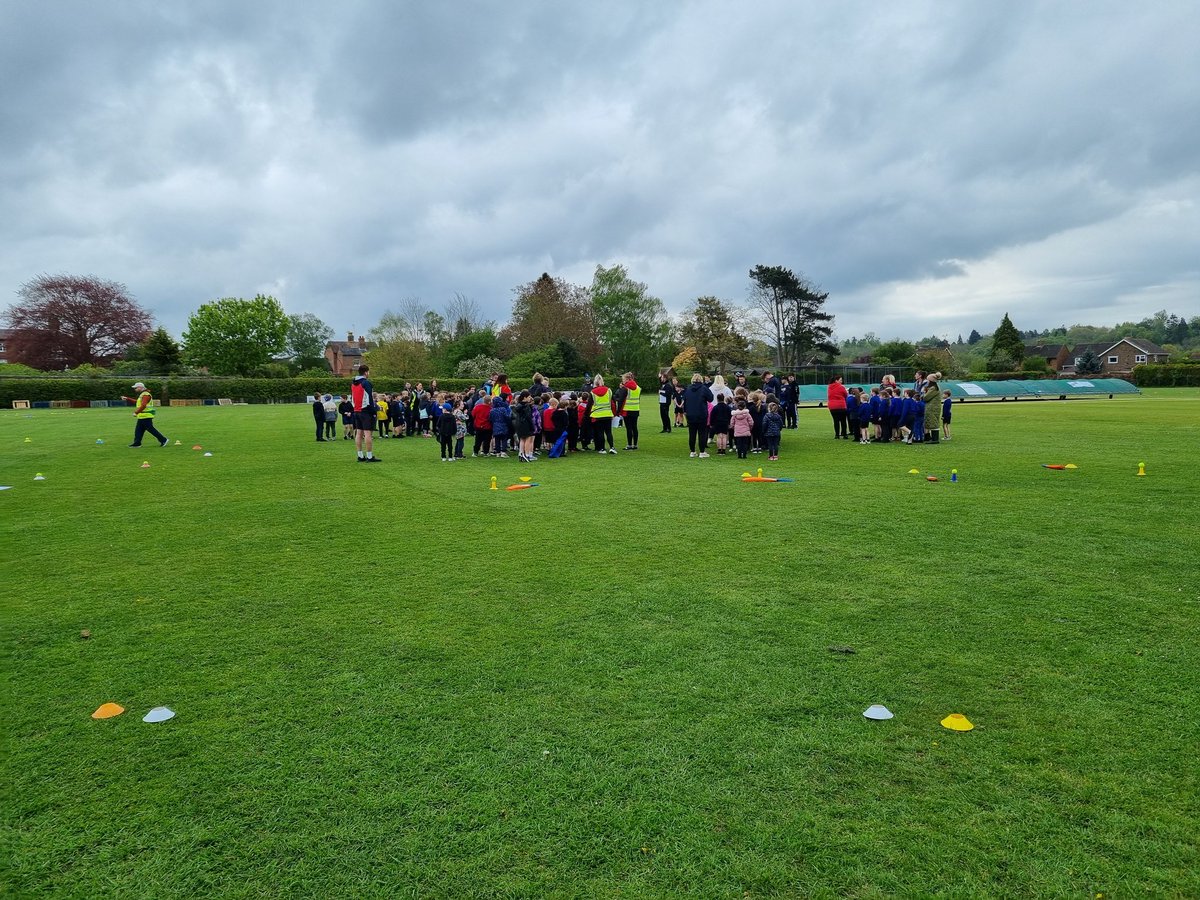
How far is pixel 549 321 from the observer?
68.6 meters

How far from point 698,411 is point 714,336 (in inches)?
2186

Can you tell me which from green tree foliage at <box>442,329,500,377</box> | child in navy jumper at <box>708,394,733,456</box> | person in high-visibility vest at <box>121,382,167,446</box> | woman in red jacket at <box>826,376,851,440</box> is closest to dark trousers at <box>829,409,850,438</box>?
woman in red jacket at <box>826,376,851,440</box>

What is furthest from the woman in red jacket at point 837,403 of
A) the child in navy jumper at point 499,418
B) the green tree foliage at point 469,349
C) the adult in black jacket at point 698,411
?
the green tree foliage at point 469,349

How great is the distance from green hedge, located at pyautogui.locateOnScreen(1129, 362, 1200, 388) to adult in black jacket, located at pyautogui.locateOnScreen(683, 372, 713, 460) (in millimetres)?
59696

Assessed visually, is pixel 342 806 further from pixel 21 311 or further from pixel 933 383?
pixel 21 311

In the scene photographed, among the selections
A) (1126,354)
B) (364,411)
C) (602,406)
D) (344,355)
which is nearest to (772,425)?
(602,406)

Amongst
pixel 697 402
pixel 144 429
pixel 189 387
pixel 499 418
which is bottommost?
pixel 144 429

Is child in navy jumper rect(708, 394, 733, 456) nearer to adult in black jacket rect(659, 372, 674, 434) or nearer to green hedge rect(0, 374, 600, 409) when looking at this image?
adult in black jacket rect(659, 372, 674, 434)

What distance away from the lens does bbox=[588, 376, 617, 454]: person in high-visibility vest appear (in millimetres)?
17188

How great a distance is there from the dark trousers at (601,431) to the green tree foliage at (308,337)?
365ft

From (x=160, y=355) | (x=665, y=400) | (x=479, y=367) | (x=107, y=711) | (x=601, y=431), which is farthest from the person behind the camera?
(x=160, y=355)

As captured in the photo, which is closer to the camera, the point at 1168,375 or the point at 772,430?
the point at 772,430

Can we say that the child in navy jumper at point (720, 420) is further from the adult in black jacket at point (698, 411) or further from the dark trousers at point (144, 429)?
the dark trousers at point (144, 429)

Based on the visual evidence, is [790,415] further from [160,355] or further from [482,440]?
[160,355]
